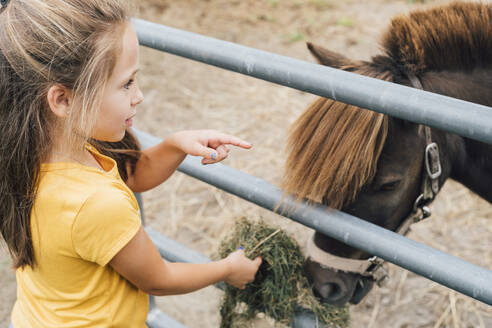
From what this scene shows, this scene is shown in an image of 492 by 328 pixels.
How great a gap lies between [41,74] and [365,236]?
2.39 feet

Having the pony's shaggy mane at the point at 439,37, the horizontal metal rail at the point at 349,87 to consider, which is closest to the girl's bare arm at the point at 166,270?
the horizontal metal rail at the point at 349,87

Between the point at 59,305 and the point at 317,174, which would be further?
the point at 317,174

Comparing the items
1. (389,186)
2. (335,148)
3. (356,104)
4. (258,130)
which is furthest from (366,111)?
(258,130)

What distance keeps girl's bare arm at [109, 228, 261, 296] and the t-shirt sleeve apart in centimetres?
3

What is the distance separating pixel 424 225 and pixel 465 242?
9.3 inches

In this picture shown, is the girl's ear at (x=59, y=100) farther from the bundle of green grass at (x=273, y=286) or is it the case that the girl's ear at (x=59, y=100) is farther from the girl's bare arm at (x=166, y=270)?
the bundle of green grass at (x=273, y=286)

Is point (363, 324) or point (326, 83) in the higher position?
point (326, 83)

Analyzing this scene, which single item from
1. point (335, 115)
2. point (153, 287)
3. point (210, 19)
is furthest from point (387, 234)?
point (210, 19)

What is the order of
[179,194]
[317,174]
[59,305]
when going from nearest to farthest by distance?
[59,305], [317,174], [179,194]

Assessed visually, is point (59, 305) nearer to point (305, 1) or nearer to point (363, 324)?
point (363, 324)

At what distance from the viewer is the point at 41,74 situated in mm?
843

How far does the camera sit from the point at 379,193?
1.37 m

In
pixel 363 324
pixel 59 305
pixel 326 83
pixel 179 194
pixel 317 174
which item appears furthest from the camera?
pixel 179 194

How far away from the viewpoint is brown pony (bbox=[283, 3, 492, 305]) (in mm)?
1236
